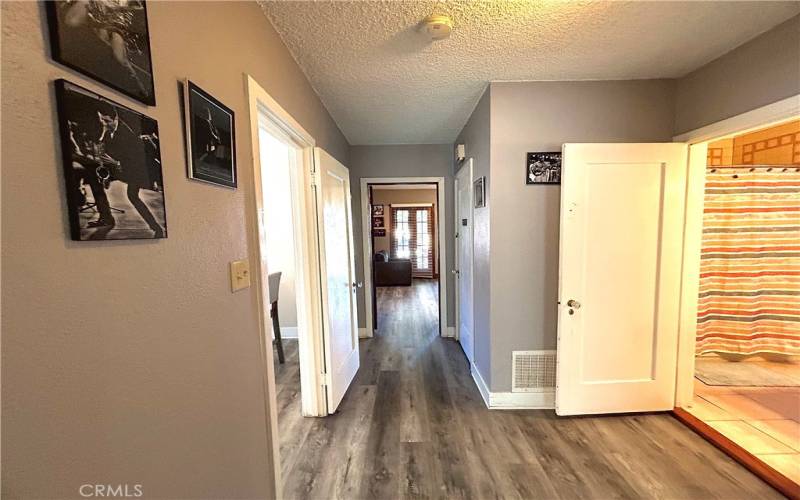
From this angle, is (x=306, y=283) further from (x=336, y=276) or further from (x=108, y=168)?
(x=108, y=168)

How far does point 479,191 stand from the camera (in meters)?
2.46

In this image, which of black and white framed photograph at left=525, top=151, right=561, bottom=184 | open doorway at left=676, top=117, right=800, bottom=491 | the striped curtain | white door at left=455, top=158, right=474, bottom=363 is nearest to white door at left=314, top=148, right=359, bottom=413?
white door at left=455, top=158, right=474, bottom=363

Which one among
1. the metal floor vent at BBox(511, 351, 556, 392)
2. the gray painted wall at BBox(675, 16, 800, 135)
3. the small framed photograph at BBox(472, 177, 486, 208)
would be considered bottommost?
the metal floor vent at BBox(511, 351, 556, 392)

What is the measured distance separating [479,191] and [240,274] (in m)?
1.95

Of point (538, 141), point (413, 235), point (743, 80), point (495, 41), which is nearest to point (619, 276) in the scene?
point (538, 141)

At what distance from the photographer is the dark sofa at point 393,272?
6.87 m

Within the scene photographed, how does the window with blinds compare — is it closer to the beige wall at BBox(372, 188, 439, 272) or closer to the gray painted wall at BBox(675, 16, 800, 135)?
the beige wall at BBox(372, 188, 439, 272)

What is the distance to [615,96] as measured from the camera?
Answer: 2.06m

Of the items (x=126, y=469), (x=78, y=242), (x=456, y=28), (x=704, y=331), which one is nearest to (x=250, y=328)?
(x=126, y=469)

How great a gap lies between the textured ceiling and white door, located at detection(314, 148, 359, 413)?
619 millimetres

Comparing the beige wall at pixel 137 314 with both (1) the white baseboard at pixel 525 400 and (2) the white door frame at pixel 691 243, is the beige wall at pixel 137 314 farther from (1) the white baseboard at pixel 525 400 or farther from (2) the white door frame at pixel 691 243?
(2) the white door frame at pixel 691 243

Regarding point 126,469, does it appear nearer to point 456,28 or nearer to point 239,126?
point 239,126

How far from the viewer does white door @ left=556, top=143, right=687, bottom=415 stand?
196cm

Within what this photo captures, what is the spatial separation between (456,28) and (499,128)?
2.59 feet
